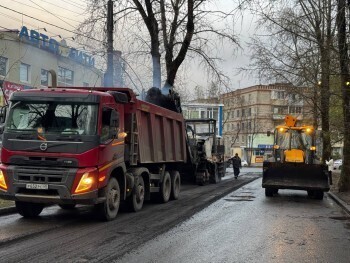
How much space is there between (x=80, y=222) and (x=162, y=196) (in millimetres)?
4324

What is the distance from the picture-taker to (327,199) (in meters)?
17.4

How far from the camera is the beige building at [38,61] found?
90.7 ft

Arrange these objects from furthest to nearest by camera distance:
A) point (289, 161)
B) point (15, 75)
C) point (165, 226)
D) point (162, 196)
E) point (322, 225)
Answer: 1. point (15, 75)
2. point (289, 161)
3. point (162, 196)
4. point (322, 225)
5. point (165, 226)

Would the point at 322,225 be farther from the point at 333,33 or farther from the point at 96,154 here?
the point at 333,33

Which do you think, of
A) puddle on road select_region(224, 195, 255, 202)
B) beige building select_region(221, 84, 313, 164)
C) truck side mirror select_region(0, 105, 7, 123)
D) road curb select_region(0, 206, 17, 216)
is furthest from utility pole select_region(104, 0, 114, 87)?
beige building select_region(221, 84, 313, 164)

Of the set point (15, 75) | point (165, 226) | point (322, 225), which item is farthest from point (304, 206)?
point (15, 75)

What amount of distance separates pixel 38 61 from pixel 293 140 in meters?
19.8

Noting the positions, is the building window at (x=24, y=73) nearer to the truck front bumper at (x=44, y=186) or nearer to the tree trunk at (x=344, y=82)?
the tree trunk at (x=344, y=82)

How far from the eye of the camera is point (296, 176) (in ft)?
53.7

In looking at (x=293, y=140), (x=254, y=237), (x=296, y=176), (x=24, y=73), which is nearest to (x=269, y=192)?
(x=296, y=176)

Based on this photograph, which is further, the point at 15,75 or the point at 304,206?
the point at 15,75

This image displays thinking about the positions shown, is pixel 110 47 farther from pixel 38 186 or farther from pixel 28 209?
pixel 38 186

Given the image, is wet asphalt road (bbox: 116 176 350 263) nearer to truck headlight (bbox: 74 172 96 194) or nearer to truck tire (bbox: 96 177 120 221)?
truck tire (bbox: 96 177 120 221)

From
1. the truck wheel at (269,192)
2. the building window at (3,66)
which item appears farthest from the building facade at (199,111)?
the truck wheel at (269,192)
